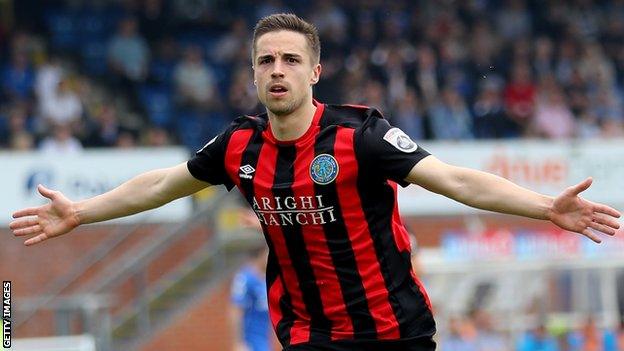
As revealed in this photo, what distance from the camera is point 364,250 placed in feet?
18.1

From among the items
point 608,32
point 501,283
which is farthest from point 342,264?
point 608,32

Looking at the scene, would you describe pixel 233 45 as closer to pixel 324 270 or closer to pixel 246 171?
pixel 246 171

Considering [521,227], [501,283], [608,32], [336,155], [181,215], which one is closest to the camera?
[336,155]

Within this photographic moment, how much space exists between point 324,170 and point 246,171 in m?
0.36

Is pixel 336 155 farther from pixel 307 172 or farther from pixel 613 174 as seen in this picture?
pixel 613 174

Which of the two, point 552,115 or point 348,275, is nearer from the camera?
point 348,275

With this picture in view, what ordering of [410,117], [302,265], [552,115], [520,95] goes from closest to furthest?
[302,265]
[410,117]
[552,115]
[520,95]

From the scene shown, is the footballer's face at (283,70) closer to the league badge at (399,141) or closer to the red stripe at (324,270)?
the red stripe at (324,270)

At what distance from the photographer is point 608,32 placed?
1973 centimetres

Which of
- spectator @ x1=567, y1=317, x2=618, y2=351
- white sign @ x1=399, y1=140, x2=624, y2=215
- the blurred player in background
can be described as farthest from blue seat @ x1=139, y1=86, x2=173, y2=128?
spectator @ x1=567, y1=317, x2=618, y2=351

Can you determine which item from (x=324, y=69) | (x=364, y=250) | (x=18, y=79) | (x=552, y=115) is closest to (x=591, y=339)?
(x=552, y=115)

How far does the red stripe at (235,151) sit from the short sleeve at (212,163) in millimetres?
32

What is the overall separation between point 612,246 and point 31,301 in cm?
648

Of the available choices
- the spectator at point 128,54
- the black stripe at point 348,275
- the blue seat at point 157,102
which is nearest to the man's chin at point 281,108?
the black stripe at point 348,275
